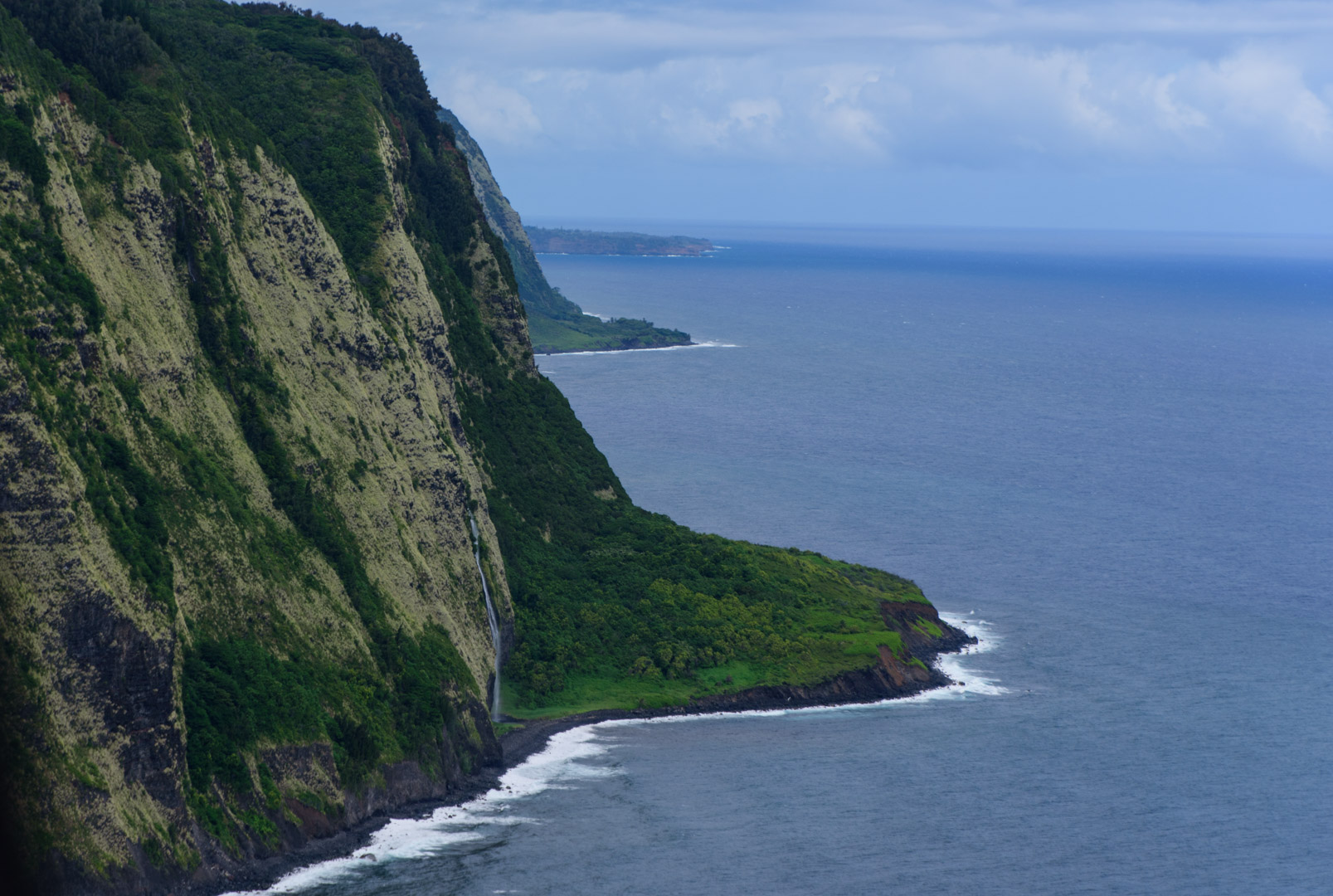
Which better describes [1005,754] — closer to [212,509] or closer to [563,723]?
[563,723]

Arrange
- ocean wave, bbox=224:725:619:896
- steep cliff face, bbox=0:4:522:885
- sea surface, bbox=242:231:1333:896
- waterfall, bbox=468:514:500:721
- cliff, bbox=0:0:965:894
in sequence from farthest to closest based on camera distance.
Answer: waterfall, bbox=468:514:500:721 → sea surface, bbox=242:231:1333:896 → ocean wave, bbox=224:725:619:896 → cliff, bbox=0:0:965:894 → steep cliff face, bbox=0:4:522:885

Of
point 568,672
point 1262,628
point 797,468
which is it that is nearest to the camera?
point 568,672

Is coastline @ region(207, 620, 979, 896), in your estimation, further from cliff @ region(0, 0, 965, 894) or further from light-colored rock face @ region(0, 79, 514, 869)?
light-colored rock face @ region(0, 79, 514, 869)

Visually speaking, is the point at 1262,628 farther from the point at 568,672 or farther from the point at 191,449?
the point at 191,449

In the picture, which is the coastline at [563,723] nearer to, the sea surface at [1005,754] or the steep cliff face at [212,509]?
the steep cliff face at [212,509]

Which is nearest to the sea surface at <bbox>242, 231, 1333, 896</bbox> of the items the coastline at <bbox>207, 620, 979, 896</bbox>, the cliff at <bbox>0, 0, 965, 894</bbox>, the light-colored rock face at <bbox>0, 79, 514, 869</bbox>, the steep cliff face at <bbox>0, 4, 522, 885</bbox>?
the coastline at <bbox>207, 620, 979, 896</bbox>

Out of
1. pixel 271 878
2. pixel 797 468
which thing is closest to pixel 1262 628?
pixel 797 468

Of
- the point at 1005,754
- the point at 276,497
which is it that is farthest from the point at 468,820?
the point at 1005,754
